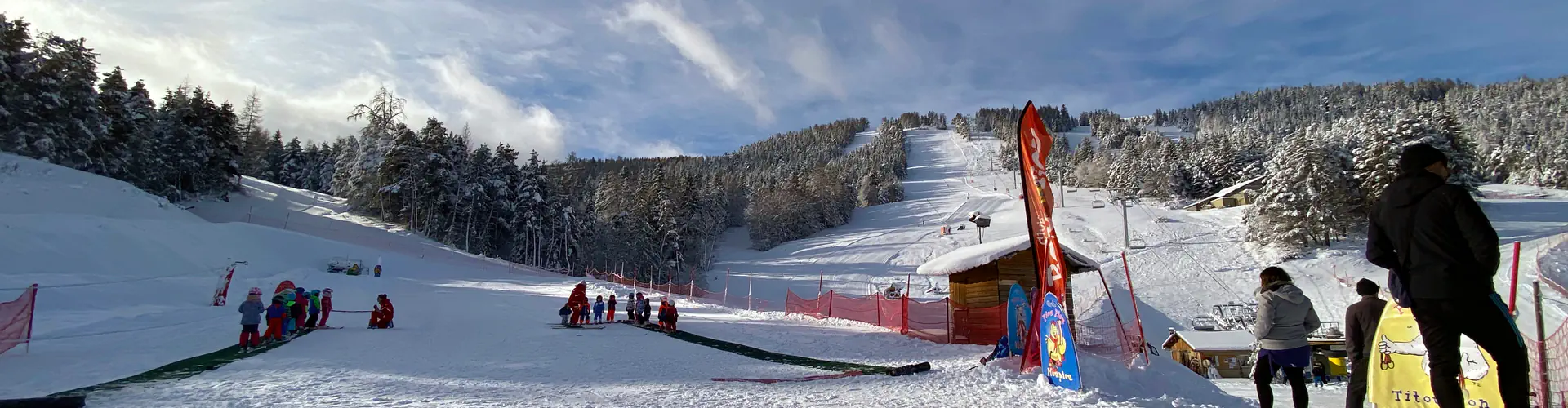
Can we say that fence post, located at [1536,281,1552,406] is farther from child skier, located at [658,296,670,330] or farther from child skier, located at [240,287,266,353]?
child skier, located at [240,287,266,353]

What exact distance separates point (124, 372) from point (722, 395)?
7.24 metres

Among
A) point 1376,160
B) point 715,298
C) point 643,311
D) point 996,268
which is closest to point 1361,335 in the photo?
point 996,268

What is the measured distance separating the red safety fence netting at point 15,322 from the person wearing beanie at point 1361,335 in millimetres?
15186

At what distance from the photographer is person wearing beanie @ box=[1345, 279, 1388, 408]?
5176mm

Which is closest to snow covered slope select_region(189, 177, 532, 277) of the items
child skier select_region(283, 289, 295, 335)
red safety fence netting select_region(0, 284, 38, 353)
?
child skier select_region(283, 289, 295, 335)

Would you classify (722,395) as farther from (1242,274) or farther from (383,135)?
(383,135)

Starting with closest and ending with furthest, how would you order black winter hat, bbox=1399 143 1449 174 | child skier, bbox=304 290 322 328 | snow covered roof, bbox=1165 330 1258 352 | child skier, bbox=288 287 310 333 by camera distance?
black winter hat, bbox=1399 143 1449 174 → child skier, bbox=288 287 310 333 → child skier, bbox=304 290 322 328 → snow covered roof, bbox=1165 330 1258 352

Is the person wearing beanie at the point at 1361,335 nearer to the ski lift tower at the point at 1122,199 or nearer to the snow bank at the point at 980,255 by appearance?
the snow bank at the point at 980,255

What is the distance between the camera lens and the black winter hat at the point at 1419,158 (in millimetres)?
3410

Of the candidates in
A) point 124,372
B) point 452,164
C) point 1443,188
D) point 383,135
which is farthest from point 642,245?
point 1443,188

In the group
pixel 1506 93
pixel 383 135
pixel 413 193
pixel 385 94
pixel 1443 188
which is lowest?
pixel 1443 188

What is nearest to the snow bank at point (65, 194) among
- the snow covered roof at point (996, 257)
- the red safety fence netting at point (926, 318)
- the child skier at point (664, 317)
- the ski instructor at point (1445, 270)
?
the child skier at point (664, 317)

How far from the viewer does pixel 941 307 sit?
1680 cm

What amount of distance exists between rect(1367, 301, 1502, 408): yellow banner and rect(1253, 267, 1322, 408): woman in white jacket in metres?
0.44
